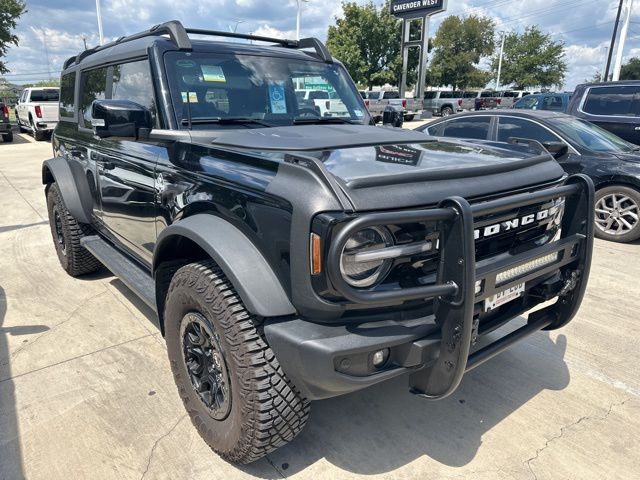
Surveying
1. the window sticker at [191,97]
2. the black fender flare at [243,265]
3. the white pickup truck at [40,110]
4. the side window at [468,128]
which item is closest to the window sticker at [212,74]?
the window sticker at [191,97]

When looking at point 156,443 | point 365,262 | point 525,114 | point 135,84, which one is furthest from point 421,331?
point 525,114

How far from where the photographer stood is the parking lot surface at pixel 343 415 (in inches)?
91.4

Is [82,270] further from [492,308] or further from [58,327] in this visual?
[492,308]

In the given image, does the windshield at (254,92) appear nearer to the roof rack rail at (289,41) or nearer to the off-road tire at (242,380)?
the roof rack rail at (289,41)

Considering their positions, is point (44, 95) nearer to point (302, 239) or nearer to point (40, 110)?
point (40, 110)

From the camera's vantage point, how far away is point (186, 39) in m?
2.99

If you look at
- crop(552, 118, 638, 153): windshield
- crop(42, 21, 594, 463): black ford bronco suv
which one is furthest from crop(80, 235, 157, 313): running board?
crop(552, 118, 638, 153): windshield

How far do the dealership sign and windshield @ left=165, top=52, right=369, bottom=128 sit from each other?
24.6m

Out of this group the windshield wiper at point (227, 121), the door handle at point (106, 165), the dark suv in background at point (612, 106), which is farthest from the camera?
the dark suv in background at point (612, 106)

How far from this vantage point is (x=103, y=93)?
12.4ft

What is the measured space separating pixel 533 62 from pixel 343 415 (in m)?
56.4

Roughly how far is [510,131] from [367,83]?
30.5m

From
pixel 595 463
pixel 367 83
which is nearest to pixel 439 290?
pixel 595 463

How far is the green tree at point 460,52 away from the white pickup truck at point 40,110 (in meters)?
37.5
